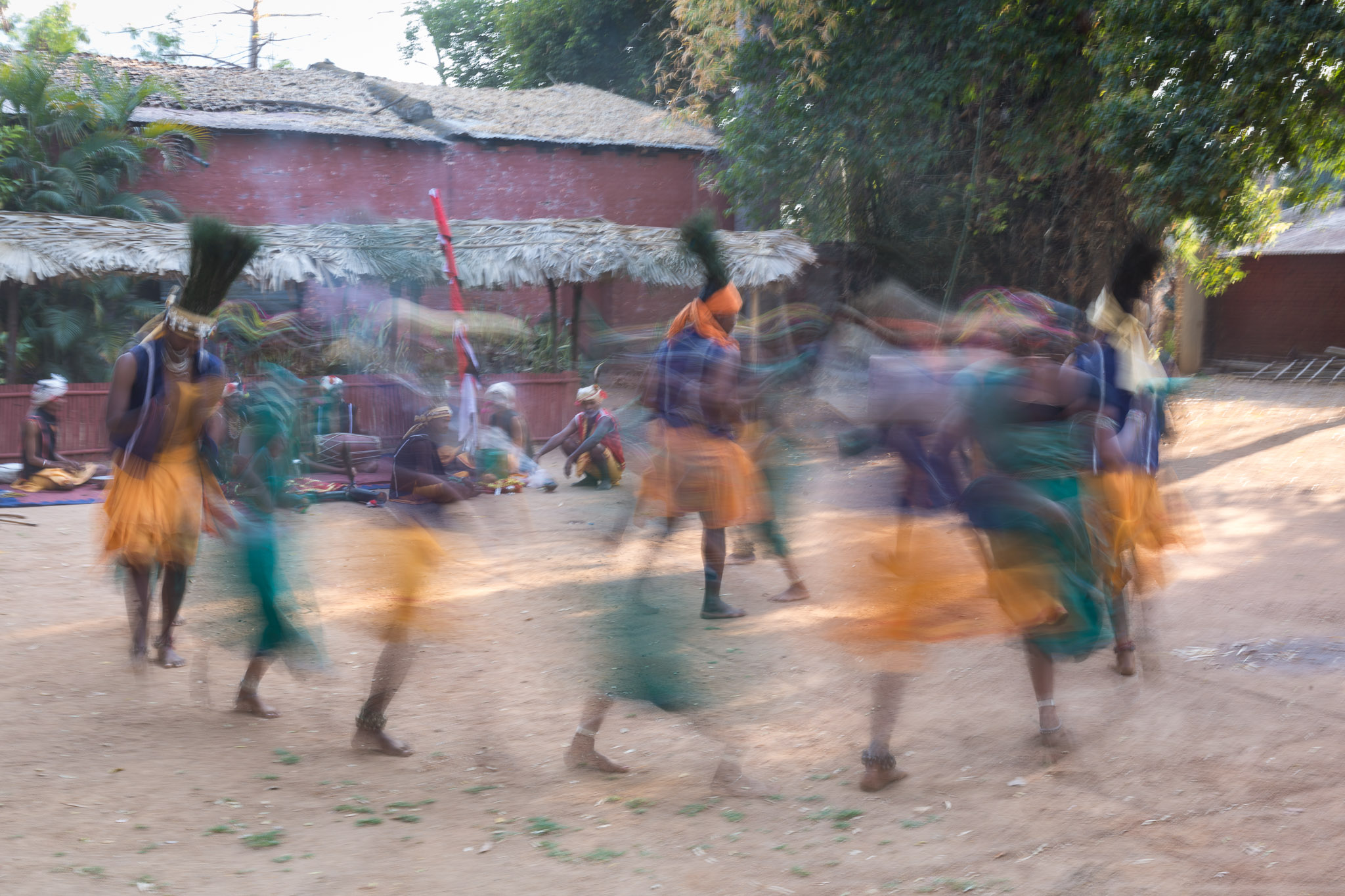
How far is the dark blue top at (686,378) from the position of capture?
17.1 ft

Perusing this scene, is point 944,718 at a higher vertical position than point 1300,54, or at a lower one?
lower

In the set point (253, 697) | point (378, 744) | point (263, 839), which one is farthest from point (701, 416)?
point (263, 839)

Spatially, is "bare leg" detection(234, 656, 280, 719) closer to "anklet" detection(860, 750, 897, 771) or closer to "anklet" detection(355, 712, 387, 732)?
"anklet" detection(355, 712, 387, 732)

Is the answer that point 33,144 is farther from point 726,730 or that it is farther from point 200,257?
point 726,730

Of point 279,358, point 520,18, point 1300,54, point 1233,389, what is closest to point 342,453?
point 279,358

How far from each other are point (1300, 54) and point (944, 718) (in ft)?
19.0

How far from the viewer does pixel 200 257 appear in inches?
168

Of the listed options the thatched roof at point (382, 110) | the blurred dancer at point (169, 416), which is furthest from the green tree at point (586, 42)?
the blurred dancer at point (169, 416)

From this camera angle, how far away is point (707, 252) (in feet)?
18.2

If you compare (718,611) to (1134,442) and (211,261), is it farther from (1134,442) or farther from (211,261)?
(211,261)

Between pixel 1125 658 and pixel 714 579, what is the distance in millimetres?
2107

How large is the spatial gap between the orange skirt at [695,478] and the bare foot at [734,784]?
182 cm

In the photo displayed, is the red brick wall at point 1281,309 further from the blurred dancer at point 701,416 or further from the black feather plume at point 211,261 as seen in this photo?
the black feather plume at point 211,261

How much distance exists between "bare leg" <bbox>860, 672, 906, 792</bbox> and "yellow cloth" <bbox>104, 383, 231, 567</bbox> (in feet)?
9.35
